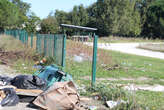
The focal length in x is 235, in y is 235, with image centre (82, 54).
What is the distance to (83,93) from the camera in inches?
239

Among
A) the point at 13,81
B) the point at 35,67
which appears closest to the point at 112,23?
the point at 35,67

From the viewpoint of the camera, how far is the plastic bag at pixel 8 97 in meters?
4.95

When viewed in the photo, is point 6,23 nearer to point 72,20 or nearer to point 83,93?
point 72,20

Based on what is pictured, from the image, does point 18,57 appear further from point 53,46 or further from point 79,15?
point 79,15

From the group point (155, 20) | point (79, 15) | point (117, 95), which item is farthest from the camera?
point (155, 20)

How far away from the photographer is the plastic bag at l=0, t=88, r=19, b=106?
495 cm

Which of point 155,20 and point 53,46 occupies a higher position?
point 155,20

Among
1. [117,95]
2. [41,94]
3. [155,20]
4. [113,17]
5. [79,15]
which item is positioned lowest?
[117,95]

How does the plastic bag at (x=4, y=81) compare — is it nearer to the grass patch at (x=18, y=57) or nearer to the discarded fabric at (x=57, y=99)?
the discarded fabric at (x=57, y=99)

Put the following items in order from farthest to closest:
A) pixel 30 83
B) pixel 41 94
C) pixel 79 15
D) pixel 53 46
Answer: pixel 79 15 → pixel 53 46 → pixel 30 83 → pixel 41 94

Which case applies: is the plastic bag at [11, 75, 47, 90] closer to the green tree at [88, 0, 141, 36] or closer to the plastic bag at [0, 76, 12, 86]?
the plastic bag at [0, 76, 12, 86]

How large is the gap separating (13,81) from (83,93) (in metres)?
1.84

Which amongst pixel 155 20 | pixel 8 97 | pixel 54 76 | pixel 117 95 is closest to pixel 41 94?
pixel 8 97

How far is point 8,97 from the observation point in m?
5.03
